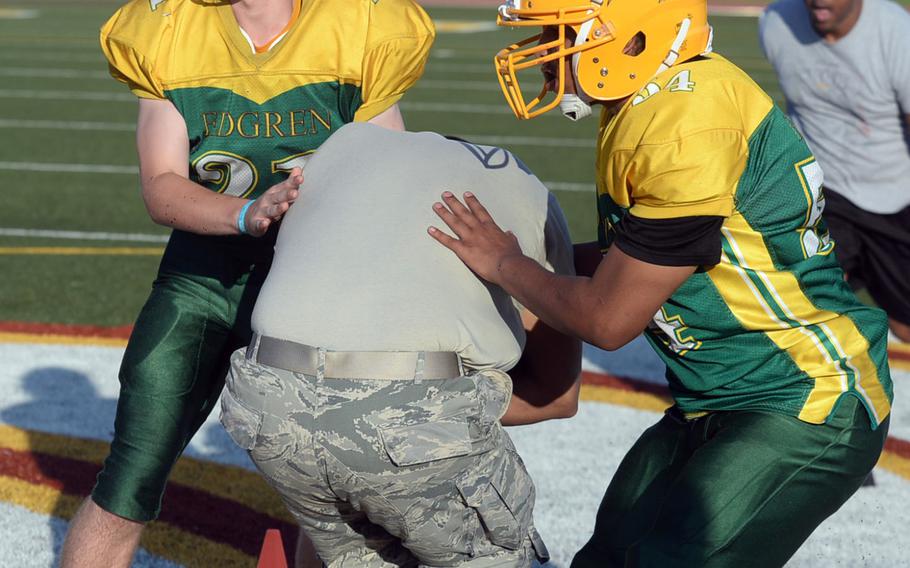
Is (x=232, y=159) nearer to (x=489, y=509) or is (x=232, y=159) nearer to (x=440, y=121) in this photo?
(x=489, y=509)

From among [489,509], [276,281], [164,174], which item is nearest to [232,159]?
[164,174]

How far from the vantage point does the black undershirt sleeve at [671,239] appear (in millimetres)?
2500

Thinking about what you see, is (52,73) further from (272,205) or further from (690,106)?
(690,106)

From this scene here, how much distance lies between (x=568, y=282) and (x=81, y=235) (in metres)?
5.88

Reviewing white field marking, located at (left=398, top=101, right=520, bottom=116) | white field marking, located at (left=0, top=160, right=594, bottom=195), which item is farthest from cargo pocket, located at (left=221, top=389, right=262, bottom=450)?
white field marking, located at (left=398, top=101, right=520, bottom=116)

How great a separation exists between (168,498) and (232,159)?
56.9 inches

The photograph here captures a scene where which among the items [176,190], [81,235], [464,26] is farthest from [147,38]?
[464,26]

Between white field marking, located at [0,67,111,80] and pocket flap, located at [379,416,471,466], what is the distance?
13.4m

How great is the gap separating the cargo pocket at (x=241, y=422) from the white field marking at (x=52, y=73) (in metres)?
13.2

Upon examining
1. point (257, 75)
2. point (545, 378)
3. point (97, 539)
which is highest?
point (257, 75)

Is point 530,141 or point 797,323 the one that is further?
point 530,141

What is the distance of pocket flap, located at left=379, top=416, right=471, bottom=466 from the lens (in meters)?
2.48

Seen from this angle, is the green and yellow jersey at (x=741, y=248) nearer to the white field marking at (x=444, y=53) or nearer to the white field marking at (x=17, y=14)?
the white field marking at (x=444, y=53)

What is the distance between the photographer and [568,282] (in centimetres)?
263
